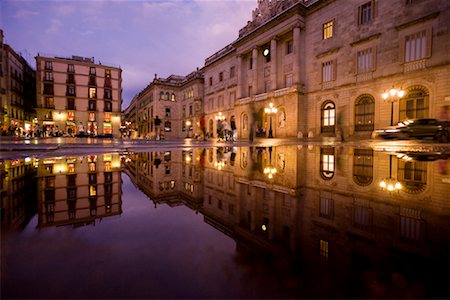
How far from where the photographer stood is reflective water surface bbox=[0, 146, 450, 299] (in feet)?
2.45

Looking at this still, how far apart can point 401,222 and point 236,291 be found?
1.27 metres

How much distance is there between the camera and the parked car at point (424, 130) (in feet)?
42.5

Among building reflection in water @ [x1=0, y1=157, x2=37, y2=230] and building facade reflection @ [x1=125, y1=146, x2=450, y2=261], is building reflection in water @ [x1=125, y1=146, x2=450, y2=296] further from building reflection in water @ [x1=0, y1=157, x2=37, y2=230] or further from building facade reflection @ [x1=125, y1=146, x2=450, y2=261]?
building reflection in water @ [x1=0, y1=157, x2=37, y2=230]

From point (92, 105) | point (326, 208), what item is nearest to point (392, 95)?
A: point (326, 208)

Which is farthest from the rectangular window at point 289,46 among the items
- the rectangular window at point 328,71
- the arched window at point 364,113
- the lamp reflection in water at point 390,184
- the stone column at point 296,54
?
the lamp reflection in water at point 390,184

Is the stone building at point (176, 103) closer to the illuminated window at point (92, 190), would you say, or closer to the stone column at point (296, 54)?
the stone column at point (296, 54)

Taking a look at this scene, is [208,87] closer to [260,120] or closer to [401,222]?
[260,120]

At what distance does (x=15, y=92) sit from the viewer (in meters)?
44.2

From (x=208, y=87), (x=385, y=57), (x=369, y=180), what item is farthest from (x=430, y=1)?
(x=208, y=87)

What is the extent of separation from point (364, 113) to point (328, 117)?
3426 millimetres

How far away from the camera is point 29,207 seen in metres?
1.67

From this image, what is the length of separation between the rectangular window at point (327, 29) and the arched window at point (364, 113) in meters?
7.24

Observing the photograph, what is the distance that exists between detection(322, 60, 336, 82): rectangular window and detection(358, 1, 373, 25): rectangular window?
386 centimetres

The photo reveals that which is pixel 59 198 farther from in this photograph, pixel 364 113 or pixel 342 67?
pixel 342 67
